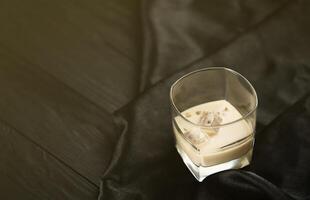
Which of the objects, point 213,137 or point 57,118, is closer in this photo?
point 213,137

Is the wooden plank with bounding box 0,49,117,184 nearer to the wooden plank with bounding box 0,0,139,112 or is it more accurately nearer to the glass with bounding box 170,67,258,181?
the wooden plank with bounding box 0,0,139,112

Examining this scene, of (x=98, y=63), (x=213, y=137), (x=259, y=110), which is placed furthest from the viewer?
(x=98, y=63)

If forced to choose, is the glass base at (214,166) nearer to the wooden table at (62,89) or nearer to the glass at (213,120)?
the glass at (213,120)

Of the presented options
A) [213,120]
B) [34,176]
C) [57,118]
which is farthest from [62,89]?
[213,120]

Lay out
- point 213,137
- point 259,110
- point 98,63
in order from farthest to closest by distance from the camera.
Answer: point 98,63, point 259,110, point 213,137

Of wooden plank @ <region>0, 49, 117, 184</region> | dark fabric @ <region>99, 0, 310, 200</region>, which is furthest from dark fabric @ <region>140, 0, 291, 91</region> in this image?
wooden plank @ <region>0, 49, 117, 184</region>

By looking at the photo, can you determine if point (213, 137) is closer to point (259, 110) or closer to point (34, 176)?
point (259, 110)

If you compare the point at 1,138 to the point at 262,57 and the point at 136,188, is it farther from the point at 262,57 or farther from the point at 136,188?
the point at 262,57
